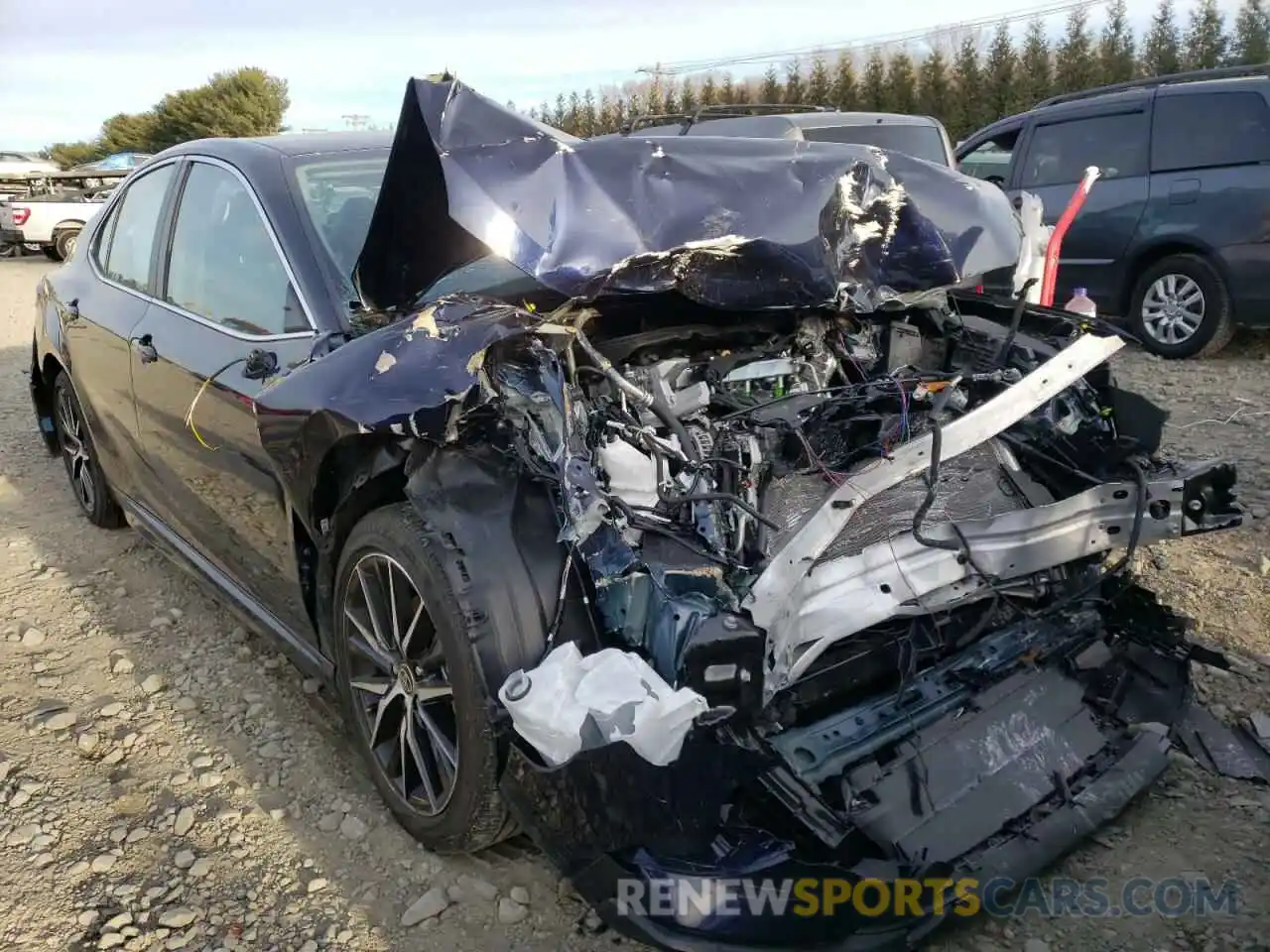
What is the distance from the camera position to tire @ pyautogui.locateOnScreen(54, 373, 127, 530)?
16.1 feet

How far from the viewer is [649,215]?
108 inches

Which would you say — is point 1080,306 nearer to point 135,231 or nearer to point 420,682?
point 420,682

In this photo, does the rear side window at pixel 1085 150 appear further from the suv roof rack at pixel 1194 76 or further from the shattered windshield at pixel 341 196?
the shattered windshield at pixel 341 196

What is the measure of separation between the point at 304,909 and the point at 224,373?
1.58 meters

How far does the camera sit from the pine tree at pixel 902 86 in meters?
21.6

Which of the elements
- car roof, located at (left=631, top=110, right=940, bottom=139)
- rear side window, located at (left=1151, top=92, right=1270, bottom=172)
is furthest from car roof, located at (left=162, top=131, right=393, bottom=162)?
rear side window, located at (left=1151, top=92, right=1270, bottom=172)

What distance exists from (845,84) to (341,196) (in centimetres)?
2192

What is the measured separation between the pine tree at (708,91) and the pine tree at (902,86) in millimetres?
5010

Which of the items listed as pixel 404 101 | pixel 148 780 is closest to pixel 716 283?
pixel 404 101

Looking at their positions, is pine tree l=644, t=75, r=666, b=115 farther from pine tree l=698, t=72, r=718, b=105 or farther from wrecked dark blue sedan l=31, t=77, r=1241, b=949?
wrecked dark blue sedan l=31, t=77, r=1241, b=949

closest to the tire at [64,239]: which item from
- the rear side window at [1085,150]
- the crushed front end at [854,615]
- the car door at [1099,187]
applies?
the rear side window at [1085,150]

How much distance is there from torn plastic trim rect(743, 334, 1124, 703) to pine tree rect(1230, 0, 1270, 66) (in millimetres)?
20440

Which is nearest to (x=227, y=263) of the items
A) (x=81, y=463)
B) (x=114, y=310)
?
(x=114, y=310)

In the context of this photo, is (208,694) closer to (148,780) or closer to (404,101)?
(148,780)
